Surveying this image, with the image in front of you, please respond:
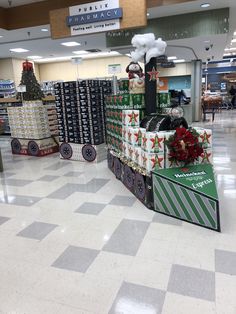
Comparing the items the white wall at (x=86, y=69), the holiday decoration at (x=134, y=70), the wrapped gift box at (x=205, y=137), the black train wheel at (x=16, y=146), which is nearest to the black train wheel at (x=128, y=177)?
the wrapped gift box at (x=205, y=137)

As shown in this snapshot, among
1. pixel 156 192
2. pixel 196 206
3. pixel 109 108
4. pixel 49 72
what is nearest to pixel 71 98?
pixel 109 108

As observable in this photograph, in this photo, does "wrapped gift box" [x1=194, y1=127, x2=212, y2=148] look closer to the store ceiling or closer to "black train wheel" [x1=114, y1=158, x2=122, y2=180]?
"black train wheel" [x1=114, y1=158, x2=122, y2=180]

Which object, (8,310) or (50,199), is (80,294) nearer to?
(8,310)

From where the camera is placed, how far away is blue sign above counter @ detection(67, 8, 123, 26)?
402 centimetres

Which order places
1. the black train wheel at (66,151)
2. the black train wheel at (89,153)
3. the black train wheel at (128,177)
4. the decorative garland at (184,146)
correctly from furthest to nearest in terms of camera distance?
1. the black train wheel at (66,151)
2. the black train wheel at (89,153)
3. the black train wheel at (128,177)
4. the decorative garland at (184,146)

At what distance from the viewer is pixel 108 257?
2.30 metres

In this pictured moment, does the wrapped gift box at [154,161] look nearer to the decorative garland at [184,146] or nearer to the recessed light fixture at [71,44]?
the decorative garland at [184,146]

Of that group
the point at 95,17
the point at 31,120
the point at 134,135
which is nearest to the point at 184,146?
the point at 134,135

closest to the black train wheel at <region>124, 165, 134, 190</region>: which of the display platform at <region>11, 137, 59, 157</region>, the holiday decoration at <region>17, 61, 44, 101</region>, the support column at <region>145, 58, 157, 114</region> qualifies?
the support column at <region>145, 58, 157, 114</region>

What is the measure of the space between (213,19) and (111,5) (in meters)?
3.09

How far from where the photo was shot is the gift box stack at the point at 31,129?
20.1ft

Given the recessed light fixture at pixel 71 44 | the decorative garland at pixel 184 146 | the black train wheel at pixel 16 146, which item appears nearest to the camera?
the decorative garland at pixel 184 146

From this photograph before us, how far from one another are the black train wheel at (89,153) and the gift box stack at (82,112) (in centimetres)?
3

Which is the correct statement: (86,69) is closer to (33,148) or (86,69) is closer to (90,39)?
(90,39)
